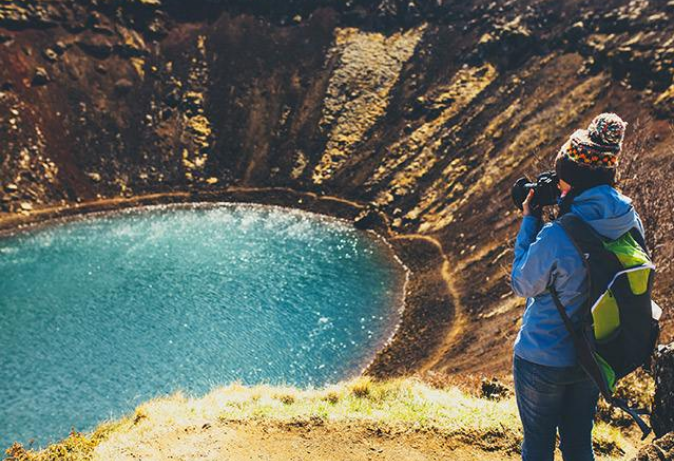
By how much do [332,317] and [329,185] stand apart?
2169 centimetres

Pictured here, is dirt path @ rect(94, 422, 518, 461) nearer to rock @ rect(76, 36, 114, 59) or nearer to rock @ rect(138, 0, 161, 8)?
rock @ rect(76, 36, 114, 59)

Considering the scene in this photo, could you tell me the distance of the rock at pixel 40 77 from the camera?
184 feet

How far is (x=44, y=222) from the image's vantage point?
1935 inches

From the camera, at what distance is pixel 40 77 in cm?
5606

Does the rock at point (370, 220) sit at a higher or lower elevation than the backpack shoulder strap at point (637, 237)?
lower

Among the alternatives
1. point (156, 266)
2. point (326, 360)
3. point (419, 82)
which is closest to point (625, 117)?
point (419, 82)

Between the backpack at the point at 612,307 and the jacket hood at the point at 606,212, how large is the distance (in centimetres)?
7

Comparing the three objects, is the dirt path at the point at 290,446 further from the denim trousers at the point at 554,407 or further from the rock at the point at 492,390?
the rock at the point at 492,390

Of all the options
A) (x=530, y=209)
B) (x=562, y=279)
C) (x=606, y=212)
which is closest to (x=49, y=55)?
(x=530, y=209)

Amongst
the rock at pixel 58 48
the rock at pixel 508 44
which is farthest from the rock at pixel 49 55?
the rock at pixel 508 44

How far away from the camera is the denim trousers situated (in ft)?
18.8

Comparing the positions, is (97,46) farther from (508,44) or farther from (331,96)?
(508,44)

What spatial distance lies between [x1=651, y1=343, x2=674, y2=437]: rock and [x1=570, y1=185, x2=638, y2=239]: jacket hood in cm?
375

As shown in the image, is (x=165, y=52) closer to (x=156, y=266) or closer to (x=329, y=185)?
(x=329, y=185)
